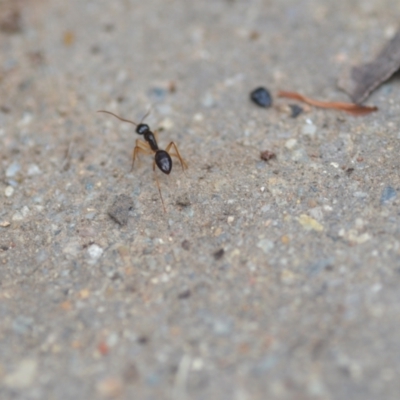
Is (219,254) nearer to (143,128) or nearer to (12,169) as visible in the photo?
(143,128)

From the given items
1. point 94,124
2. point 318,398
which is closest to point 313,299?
point 318,398

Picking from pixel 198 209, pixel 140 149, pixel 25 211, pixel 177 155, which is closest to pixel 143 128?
pixel 140 149

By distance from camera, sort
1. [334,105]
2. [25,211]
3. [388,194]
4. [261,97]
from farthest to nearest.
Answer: [261,97] < [334,105] < [25,211] < [388,194]

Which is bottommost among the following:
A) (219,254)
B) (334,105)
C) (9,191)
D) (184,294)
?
(9,191)

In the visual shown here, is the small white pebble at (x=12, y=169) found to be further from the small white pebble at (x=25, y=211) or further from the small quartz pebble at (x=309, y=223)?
the small quartz pebble at (x=309, y=223)

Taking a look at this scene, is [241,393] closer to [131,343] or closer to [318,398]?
[318,398]
